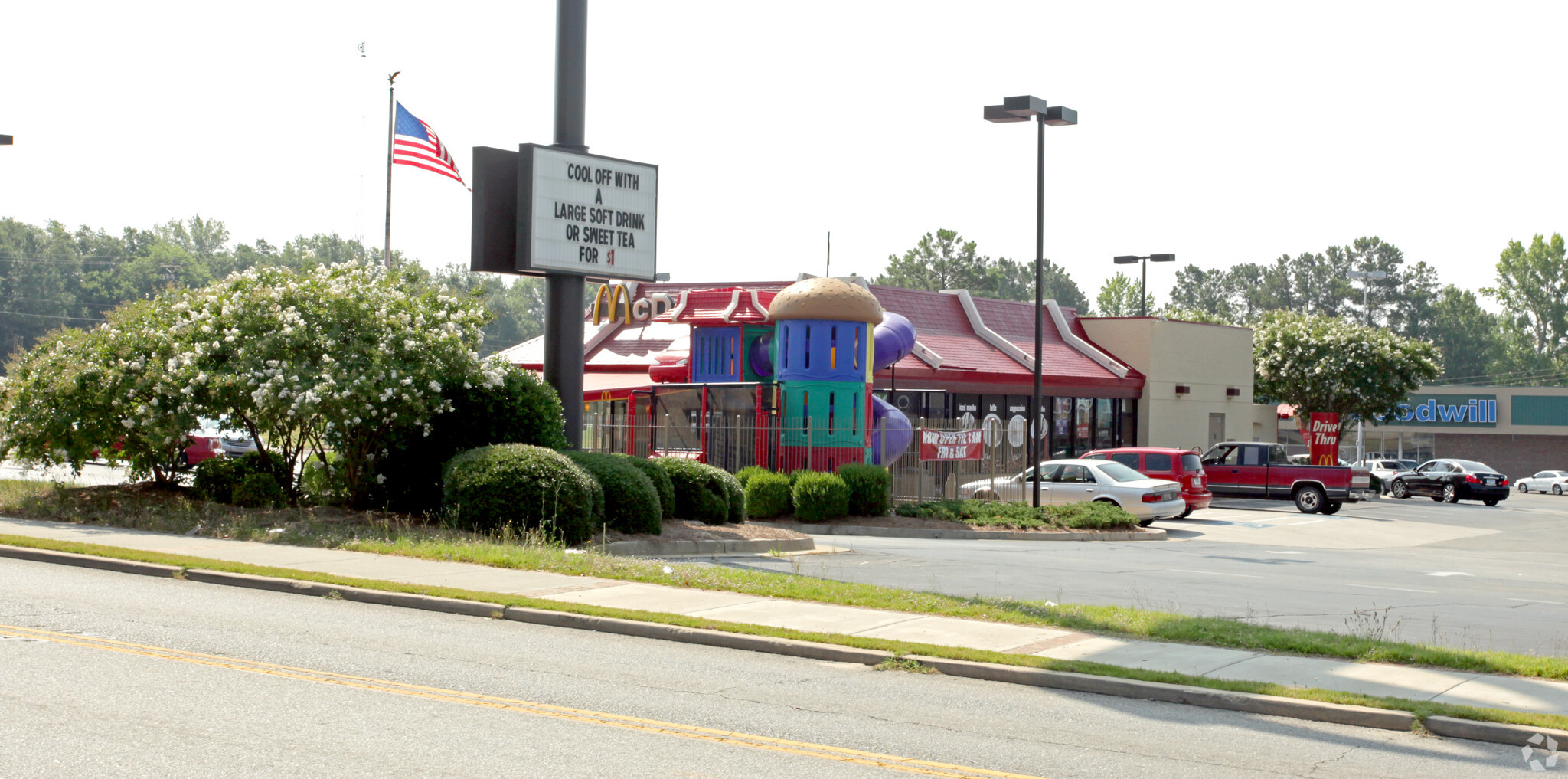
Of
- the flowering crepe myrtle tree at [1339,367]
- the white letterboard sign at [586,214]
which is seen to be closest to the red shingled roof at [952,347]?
the flowering crepe myrtle tree at [1339,367]

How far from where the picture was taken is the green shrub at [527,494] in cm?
1647

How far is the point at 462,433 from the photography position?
18938mm

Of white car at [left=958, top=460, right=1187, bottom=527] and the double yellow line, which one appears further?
white car at [left=958, top=460, right=1187, bottom=527]

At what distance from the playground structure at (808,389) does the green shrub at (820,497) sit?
6.47 ft

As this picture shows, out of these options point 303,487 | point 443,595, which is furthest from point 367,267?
point 443,595

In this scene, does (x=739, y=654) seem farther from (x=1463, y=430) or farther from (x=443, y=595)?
(x=1463, y=430)

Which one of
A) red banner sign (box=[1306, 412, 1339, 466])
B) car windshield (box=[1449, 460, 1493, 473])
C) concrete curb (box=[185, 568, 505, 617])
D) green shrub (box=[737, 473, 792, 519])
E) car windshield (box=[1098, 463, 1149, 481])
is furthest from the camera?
red banner sign (box=[1306, 412, 1339, 466])

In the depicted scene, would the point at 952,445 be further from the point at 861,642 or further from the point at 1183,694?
the point at 1183,694

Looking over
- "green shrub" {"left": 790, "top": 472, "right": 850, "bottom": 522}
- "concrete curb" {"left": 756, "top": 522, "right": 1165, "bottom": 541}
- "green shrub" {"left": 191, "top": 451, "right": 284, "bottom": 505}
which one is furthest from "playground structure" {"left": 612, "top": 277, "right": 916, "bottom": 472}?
"green shrub" {"left": 191, "top": 451, "right": 284, "bottom": 505}

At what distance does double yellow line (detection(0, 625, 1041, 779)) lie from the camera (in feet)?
22.2

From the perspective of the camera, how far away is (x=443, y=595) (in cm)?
1203

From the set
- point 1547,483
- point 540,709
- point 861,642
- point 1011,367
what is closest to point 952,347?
point 1011,367

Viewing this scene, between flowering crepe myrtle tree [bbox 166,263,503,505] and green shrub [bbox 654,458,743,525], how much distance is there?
3.13m

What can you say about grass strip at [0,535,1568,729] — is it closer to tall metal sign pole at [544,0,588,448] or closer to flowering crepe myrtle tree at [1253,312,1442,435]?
tall metal sign pole at [544,0,588,448]
